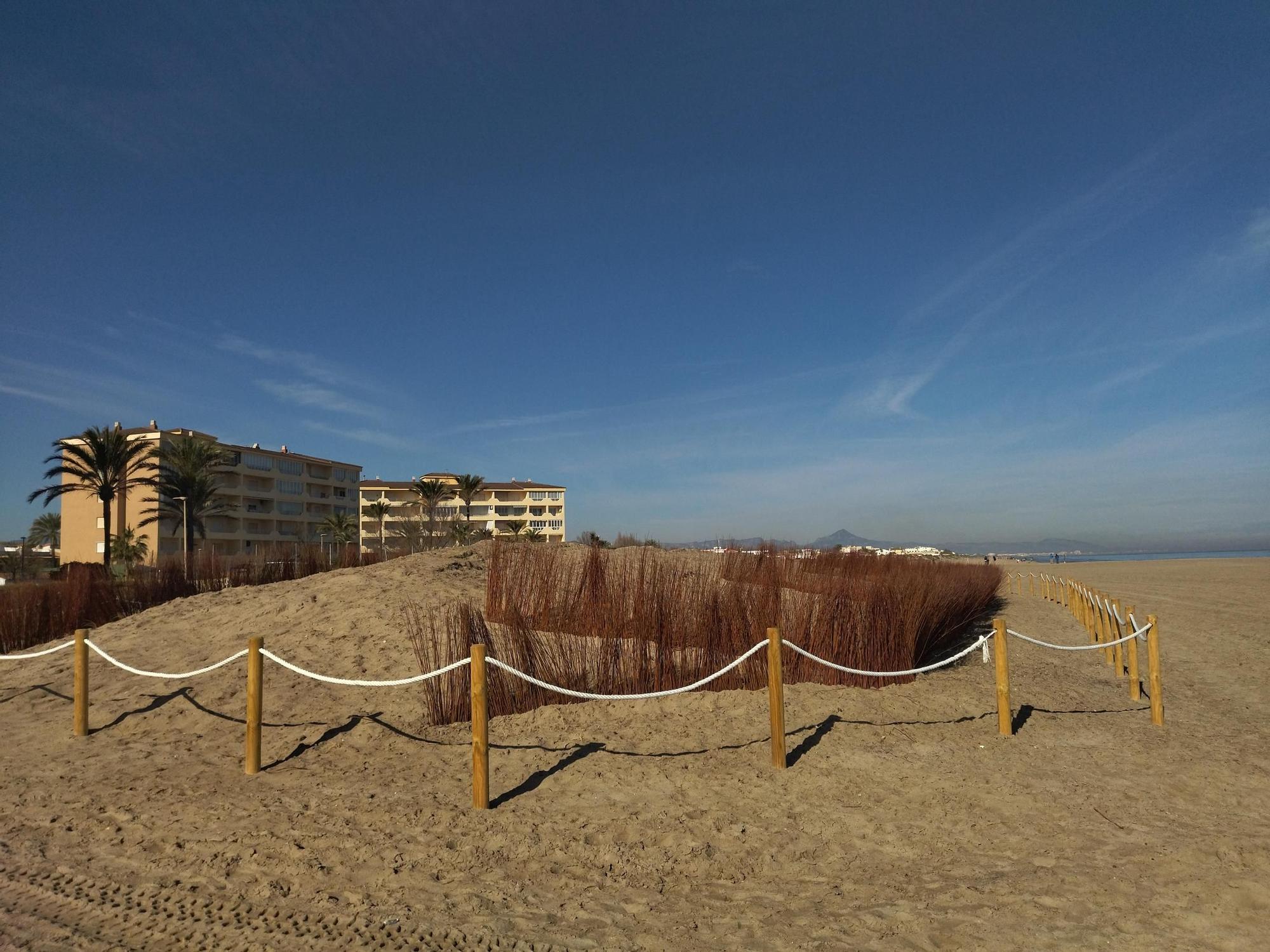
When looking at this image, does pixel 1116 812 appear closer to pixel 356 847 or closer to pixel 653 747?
pixel 653 747

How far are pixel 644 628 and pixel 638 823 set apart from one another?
3065mm

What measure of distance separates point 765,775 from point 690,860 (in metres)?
1.36

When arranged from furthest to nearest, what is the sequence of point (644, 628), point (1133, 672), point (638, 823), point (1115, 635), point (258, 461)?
point (258, 461), point (1115, 635), point (1133, 672), point (644, 628), point (638, 823)

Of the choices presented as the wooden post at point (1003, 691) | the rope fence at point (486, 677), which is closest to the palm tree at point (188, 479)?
the rope fence at point (486, 677)

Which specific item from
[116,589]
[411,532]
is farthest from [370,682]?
[411,532]

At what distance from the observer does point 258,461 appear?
56.9m

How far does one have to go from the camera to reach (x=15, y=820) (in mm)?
4559

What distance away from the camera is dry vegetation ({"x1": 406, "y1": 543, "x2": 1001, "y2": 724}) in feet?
22.7

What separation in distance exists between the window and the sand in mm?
52195

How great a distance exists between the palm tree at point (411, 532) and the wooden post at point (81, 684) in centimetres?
2819

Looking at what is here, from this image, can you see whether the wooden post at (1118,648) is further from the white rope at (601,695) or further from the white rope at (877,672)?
the white rope at (601,695)

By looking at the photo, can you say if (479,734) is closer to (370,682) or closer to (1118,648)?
(370,682)

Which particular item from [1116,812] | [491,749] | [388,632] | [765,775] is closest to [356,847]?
[491,749]

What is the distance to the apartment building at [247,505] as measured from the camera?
1905 inches
